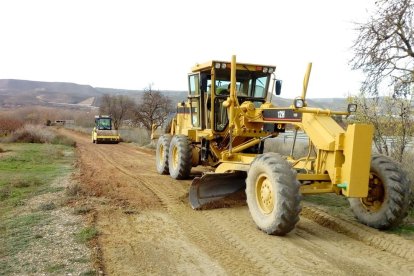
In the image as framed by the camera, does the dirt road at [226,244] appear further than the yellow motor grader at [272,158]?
No

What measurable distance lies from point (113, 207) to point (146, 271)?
3153 mm

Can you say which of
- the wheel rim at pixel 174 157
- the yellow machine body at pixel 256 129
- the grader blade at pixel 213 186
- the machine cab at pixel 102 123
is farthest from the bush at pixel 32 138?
the grader blade at pixel 213 186

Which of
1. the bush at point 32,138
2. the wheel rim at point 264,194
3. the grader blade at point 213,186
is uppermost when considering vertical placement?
the wheel rim at point 264,194

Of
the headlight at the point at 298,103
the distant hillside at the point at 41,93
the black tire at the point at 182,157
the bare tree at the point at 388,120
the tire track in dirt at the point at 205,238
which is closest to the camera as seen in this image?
the tire track in dirt at the point at 205,238

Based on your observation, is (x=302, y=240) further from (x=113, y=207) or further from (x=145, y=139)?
(x=145, y=139)

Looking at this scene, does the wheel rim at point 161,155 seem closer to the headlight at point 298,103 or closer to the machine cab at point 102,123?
the headlight at point 298,103

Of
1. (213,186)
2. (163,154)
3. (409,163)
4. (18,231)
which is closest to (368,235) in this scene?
(213,186)

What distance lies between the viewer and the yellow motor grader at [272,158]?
6008 mm

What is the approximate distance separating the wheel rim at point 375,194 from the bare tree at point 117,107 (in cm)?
4329

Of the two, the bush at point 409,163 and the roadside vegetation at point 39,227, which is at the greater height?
the bush at point 409,163

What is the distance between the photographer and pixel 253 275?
4.80m

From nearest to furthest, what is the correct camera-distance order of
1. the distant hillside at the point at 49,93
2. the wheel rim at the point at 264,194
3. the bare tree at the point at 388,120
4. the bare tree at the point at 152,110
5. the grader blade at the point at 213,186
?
1. the wheel rim at the point at 264,194
2. the grader blade at the point at 213,186
3. the bare tree at the point at 388,120
4. the bare tree at the point at 152,110
5. the distant hillside at the point at 49,93

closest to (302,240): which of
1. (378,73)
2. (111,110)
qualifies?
(378,73)

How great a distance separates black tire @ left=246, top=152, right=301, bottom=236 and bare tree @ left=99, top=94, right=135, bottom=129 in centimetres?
4275
